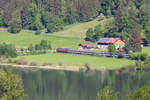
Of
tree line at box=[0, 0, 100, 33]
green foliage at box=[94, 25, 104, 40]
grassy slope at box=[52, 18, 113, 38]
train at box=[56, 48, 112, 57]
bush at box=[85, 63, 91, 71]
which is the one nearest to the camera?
bush at box=[85, 63, 91, 71]

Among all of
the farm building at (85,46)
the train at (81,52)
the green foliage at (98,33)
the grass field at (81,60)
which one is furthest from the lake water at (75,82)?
the green foliage at (98,33)

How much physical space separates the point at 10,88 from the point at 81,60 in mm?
57046

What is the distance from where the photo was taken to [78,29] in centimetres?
16250

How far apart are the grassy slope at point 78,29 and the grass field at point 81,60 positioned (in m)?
34.7

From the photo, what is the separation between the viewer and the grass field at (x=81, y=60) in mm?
108688

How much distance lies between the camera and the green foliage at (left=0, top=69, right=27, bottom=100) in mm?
57062

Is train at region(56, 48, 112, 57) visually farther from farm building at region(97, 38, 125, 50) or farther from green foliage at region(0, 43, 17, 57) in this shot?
green foliage at region(0, 43, 17, 57)

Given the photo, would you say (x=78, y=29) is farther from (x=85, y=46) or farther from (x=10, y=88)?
(x=10, y=88)

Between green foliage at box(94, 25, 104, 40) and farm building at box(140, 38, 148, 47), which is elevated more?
green foliage at box(94, 25, 104, 40)

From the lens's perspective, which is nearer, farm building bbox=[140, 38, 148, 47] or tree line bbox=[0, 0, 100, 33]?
farm building bbox=[140, 38, 148, 47]

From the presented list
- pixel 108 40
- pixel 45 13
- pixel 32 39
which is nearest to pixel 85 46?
pixel 108 40

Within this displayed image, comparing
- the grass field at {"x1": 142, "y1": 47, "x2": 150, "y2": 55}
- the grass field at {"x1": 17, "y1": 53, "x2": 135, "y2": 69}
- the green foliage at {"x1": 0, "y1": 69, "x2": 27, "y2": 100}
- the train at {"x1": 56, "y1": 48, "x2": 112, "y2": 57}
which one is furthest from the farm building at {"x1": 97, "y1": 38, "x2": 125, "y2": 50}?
the green foliage at {"x1": 0, "y1": 69, "x2": 27, "y2": 100}

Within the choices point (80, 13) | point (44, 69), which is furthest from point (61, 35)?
point (44, 69)

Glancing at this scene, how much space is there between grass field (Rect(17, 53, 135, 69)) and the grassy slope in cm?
3474
